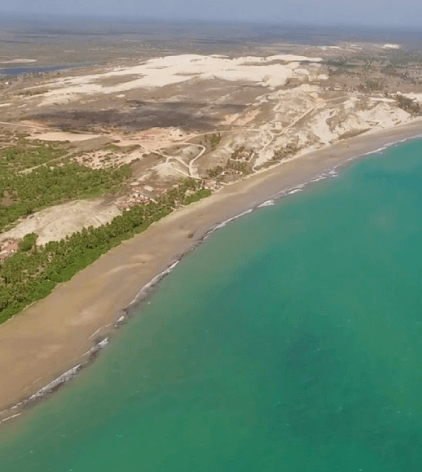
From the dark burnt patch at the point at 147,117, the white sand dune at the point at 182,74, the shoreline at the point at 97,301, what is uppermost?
the white sand dune at the point at 182,74

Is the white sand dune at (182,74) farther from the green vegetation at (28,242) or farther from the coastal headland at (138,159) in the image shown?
the green vegetation at (28,242)

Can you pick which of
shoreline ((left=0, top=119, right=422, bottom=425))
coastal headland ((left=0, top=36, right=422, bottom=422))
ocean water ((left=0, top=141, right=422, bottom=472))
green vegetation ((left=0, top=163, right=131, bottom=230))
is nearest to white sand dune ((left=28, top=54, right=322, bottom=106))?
coastal headland ((left=0, top=36, right=422, bottom=422))

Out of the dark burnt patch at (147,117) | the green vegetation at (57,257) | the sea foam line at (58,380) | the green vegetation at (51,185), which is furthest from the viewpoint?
the dark burnt patch at (147,117)

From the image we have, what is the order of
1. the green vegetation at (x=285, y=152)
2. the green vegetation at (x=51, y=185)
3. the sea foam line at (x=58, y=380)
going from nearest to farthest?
the sea foam line at (x=58, y=380), the green vegetation at (x=51, y=185), the green vegetation at (x=285, y=152)

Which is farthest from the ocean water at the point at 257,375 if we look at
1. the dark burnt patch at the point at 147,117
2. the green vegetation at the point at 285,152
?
the dark burnt patch at the point at 147,117

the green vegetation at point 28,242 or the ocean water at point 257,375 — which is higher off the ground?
the green vegetation at point 28,242

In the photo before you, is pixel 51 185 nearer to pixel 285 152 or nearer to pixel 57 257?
pixel 57 257
